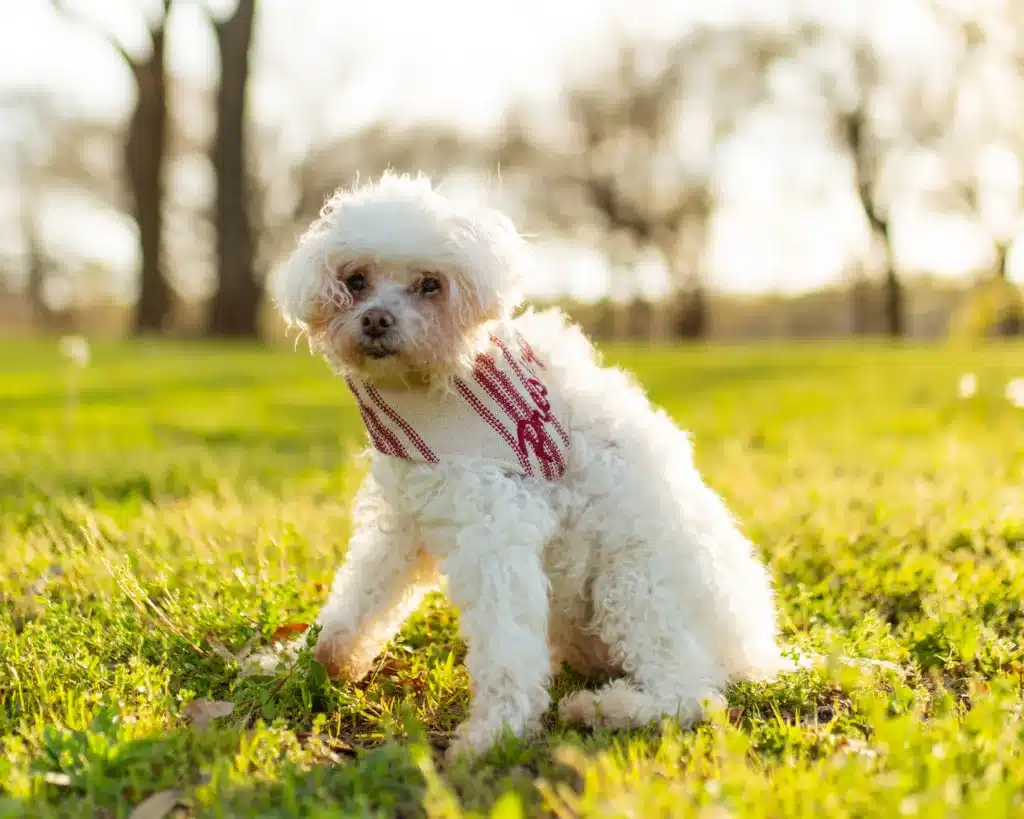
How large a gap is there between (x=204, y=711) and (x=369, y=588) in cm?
69

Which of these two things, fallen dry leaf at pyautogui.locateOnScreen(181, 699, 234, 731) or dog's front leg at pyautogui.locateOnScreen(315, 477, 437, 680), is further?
dog's front leg at pyautogui.locateOnScreen(315, 477, 437, 680)

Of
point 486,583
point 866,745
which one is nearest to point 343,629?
point 486,583

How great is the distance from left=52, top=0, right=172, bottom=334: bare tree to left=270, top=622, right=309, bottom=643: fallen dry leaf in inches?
823

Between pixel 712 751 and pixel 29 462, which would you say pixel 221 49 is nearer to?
pixel 29 462

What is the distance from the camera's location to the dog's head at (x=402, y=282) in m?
3.31

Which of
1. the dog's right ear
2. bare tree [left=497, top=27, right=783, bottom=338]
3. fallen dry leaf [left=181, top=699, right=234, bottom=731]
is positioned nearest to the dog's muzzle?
the dog's right ear

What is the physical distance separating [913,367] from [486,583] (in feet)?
50.5

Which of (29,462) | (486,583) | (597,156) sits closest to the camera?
(486,583)

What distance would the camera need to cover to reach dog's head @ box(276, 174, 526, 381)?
331 centimetres

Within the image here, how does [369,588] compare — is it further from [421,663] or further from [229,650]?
[229,650]

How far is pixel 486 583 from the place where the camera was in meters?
3.24

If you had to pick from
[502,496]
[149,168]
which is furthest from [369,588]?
[149,168]

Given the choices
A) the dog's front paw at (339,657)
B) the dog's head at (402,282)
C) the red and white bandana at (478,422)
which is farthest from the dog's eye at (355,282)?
the dog's front paw at (339,657)

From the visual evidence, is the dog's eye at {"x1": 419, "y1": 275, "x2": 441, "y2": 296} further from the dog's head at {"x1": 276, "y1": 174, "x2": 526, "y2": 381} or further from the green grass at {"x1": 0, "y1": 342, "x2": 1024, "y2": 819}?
the green grass at {"x1": 0, "y1": 342, "x2": 1024, "y2": 819}
